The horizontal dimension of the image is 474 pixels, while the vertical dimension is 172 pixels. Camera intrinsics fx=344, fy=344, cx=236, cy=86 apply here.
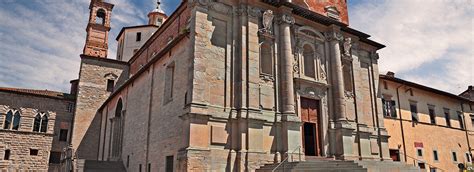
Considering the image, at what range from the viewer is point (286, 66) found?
16.5 metres

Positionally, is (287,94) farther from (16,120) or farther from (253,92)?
(16,120)

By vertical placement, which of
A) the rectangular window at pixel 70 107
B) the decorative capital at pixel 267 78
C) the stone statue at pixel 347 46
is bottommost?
the decorative capital at pixel 267 78

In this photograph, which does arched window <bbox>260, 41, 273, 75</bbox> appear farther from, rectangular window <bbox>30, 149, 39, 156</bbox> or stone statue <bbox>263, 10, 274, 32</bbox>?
rectangular window <bbox>30, 149, 39, 156</bbox>

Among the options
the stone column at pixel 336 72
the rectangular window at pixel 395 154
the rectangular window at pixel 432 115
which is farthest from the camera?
the rectangular window at pixel 432 115

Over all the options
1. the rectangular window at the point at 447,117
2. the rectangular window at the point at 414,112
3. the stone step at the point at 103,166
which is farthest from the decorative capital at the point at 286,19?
the rectangular window at the point at 447,117

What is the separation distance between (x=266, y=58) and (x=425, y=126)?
52.4 ft

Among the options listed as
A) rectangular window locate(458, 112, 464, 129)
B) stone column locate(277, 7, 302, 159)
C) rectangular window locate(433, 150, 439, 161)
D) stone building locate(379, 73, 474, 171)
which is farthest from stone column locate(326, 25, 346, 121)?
rectangular window locate(458, 112, 464, 129)

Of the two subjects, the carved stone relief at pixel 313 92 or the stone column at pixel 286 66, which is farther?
the carved stone relief at pixel 313 92

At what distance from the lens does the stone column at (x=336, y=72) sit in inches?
706

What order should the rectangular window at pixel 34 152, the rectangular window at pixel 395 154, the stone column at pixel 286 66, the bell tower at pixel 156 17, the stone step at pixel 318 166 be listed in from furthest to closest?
the bell tower at pixel 156 17, the rectangular window at pixel 34 152, the rectangular window at pixel 395 154, the stone column at pixel 286 66, the stone step at pixel 318 166

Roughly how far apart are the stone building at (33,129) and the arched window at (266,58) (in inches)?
752

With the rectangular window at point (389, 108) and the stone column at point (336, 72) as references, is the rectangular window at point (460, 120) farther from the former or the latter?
the stone column at point (336, 72)

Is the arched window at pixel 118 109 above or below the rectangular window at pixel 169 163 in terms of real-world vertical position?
above

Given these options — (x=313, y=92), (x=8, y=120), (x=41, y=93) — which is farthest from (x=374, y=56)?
(x=8, y=120)
